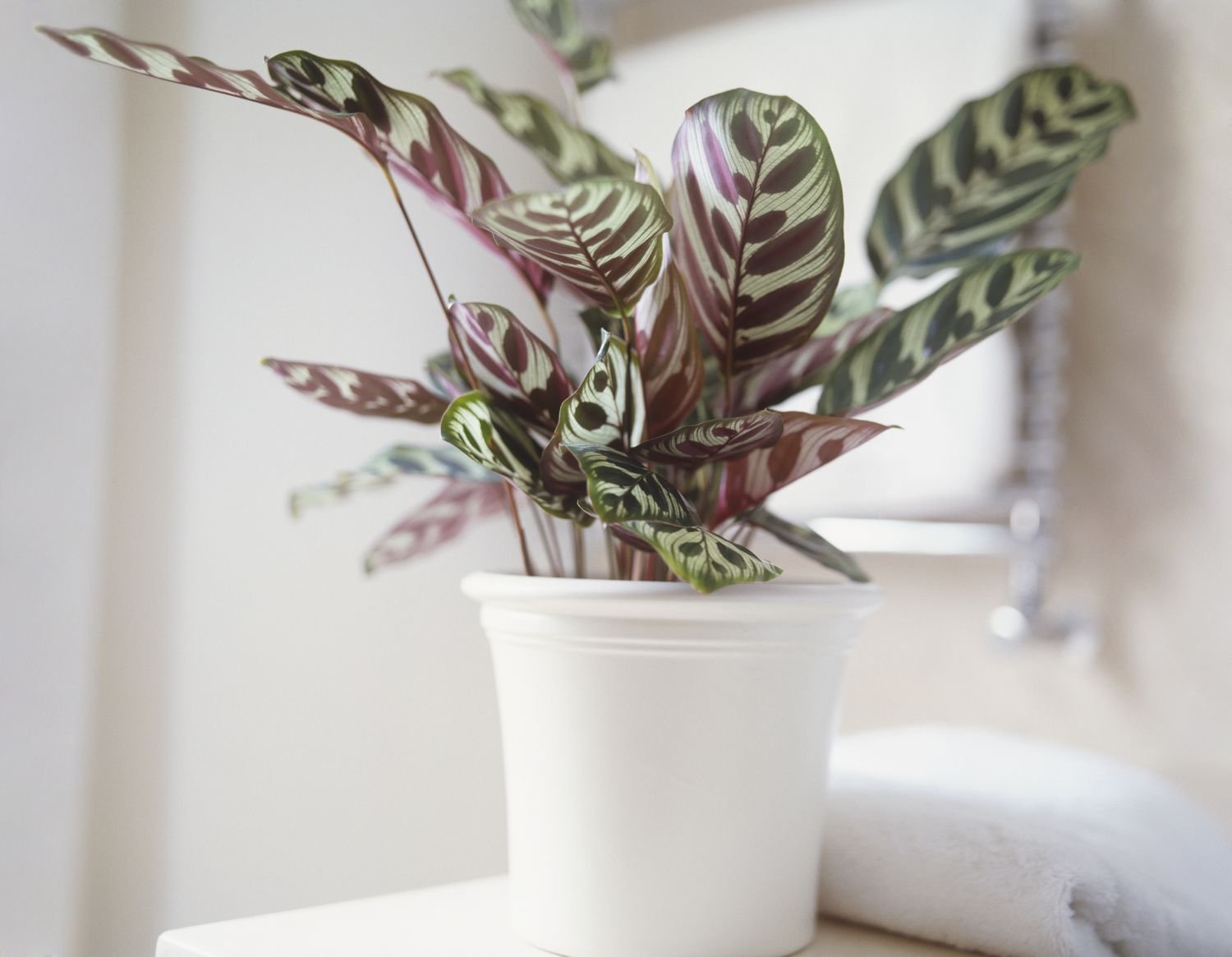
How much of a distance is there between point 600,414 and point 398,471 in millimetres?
204

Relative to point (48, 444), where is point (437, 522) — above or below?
below

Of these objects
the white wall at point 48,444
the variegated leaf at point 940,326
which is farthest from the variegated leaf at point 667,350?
the white wall at point 48,444

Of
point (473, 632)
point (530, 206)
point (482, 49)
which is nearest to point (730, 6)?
point (482, 49)

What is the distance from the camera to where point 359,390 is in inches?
22.3

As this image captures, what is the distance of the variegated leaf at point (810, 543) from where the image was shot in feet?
1.98

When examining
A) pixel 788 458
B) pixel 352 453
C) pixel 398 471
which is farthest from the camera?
pixel 352 453

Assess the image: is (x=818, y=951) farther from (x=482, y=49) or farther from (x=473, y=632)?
(x=482, y=49)

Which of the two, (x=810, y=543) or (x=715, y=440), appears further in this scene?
(x=810, y=543)

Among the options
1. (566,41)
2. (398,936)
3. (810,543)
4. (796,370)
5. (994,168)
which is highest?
(566,41)

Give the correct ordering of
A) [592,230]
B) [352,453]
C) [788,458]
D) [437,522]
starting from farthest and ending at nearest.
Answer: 1. [352,453]
2. [437,522]
3. [788,458]
4. [592,230]

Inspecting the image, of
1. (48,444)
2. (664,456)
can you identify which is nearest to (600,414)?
(664,456)

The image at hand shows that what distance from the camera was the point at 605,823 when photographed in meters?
0.51

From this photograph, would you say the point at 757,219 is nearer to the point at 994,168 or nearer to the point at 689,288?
the point at 689,288

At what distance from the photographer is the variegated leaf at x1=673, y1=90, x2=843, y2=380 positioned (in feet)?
1.39
